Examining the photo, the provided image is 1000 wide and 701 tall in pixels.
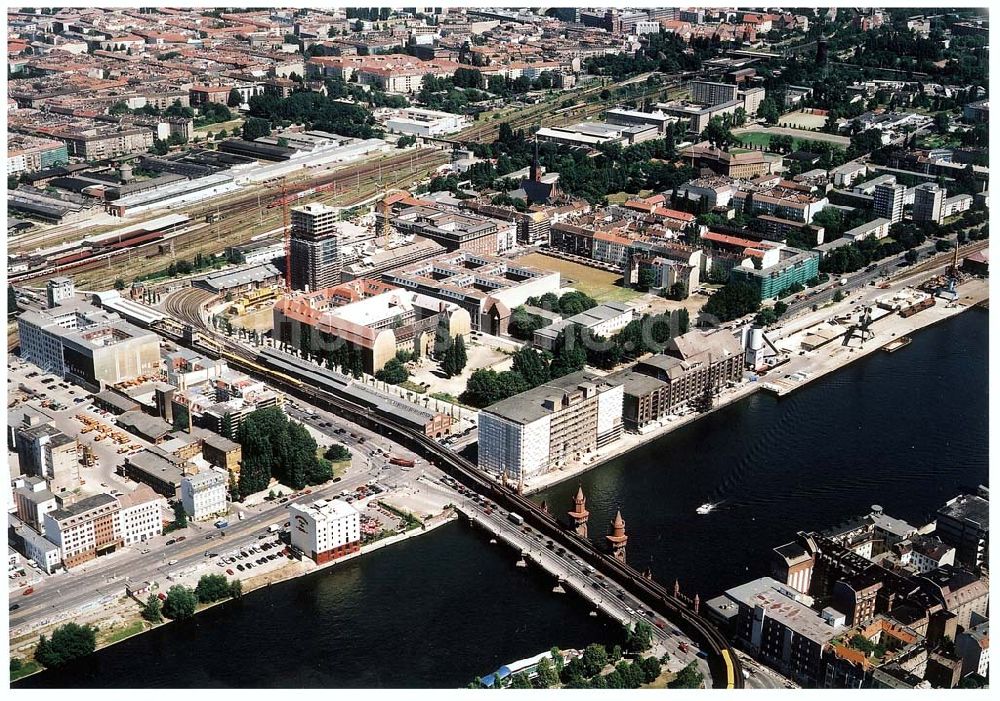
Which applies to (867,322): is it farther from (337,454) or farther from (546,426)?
(337,454)

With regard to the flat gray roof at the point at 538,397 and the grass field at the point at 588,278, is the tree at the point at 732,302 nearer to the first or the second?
the grass field at the point at 588,278

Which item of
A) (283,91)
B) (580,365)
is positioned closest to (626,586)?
(580,365)

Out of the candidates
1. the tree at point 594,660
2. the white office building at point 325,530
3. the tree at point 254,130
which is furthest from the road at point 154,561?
the tree at point 254,130

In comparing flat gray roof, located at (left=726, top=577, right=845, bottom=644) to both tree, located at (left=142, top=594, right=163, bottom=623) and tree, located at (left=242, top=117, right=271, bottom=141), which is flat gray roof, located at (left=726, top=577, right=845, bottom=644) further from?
tree, located at (left=242, top=117, right=271, bottom=141)

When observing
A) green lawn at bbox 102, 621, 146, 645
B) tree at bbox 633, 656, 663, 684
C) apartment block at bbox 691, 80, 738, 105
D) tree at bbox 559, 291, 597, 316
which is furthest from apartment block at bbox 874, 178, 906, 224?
green lawn at bbox 102, 621, 146, 645

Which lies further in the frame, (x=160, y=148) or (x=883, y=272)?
(x=160, y=148)

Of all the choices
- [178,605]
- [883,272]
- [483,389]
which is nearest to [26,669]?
[178,605]
